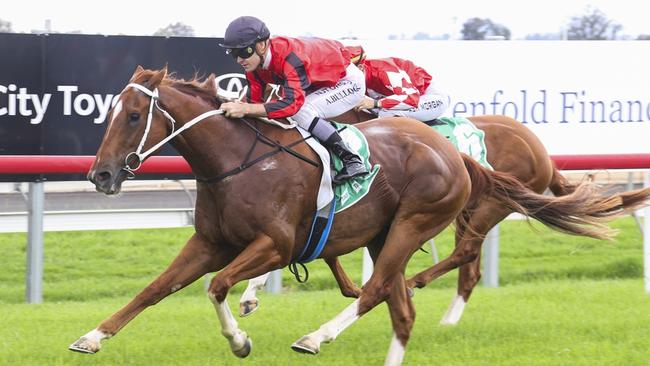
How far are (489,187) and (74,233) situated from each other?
5.46 metres

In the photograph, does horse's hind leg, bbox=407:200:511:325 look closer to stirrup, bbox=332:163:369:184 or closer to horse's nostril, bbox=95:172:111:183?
stirrup, bbox=332:163:369:184

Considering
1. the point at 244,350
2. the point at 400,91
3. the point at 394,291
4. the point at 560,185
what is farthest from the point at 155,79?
the point at 560,185

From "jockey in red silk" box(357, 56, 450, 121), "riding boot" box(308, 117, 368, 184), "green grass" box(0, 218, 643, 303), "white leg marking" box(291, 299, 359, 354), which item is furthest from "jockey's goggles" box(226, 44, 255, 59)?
"green grass" box(0, 218, 643, 303)

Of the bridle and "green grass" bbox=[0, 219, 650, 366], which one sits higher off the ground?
the bridle

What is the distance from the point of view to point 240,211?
17.3 ft

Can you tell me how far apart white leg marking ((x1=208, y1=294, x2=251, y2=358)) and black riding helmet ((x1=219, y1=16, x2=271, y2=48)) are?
48.7 inches

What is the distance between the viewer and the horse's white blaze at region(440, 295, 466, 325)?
6909 millimetres

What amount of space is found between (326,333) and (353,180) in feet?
2.61

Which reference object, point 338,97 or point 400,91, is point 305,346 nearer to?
point 338,97

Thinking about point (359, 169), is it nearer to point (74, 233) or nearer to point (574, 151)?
point (574, 151)

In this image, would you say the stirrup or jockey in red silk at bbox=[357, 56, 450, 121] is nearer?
the stirrup

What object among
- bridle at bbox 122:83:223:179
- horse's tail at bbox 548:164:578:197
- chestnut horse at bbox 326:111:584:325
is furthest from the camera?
horse's tail at bbox 548:164:578:197

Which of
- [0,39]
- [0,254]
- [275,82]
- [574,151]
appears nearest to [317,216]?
[275,82]

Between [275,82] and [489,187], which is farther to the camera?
[489,187]
